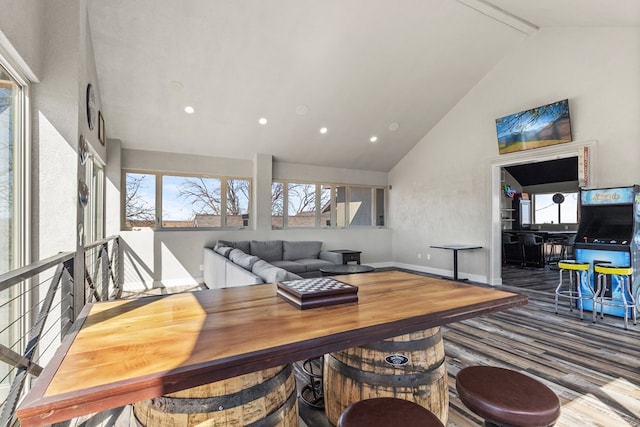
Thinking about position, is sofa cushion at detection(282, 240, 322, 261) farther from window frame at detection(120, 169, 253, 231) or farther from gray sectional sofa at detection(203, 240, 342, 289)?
window frame at detection(120, 169, 253, 231)

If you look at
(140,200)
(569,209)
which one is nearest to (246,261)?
(140,200)

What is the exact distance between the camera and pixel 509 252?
8.49m

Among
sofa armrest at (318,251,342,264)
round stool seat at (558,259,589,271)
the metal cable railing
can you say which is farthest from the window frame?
round stool seat at (558,259,589,271)

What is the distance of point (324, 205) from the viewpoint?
7.84 m

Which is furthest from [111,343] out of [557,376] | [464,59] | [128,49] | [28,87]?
[464,59]

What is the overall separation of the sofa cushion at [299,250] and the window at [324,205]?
0.77m

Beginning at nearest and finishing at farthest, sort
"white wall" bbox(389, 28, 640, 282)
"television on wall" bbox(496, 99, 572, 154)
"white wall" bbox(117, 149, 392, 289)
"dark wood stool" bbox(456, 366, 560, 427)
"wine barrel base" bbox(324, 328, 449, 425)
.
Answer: "dark wood stool" bbox(456, 366, 560, 427) < "wine barrel base" bbox(324, 328, 449, 425) < "white wall" bbox(389, 28, 640, 282) < "television on wall" bbox(496, 99, 572, 154) < "white wall" bbox(117, 149, 392, 289)

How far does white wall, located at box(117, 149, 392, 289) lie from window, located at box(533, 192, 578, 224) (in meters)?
7.25

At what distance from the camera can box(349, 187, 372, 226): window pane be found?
26.8 ft

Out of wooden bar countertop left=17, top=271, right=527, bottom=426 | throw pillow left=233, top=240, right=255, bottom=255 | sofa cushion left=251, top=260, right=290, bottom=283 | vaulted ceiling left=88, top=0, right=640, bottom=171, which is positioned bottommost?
throw pillow left=233, top=240, right=255, bottom=255

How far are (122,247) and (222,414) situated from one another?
18.3 feet

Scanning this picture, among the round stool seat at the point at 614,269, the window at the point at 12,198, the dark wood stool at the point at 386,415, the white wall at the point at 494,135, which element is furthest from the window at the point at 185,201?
the dark wood stool at the point at 386,415

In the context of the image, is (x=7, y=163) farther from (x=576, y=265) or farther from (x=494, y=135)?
(x=494, y=135)

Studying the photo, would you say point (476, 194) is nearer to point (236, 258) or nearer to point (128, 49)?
point (236, 258)
